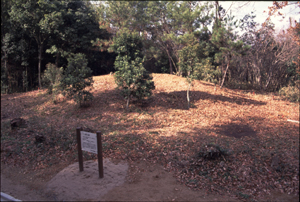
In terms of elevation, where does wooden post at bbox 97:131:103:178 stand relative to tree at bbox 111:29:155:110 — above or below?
below

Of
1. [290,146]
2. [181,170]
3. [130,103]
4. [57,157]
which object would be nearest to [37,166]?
[57,157]

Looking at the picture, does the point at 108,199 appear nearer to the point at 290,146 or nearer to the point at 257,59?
the point at 290,146

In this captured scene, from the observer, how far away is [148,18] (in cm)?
1903

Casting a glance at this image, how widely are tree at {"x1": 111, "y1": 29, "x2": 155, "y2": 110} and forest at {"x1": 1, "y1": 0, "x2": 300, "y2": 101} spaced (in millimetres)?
3940

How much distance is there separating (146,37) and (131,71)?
10827 millimetres

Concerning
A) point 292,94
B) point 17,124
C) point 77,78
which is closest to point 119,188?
point 17,124

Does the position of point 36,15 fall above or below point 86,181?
above

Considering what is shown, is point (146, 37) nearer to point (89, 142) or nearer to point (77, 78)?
point (77, 78)

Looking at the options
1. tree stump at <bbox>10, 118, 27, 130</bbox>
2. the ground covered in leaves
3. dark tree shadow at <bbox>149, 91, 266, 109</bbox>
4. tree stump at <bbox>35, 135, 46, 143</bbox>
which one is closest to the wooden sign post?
the ground covered in leaves

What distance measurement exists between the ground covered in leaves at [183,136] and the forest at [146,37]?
410 cm

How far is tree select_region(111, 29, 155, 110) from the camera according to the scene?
10711 millimetres

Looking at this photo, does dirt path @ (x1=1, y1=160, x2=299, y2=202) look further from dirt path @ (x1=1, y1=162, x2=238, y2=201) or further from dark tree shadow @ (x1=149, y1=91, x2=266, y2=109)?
dark tree shadow @ (x1=149, y1=91, x2=266, y2=109)

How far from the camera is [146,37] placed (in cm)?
2059

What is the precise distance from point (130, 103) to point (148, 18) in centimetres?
1009
